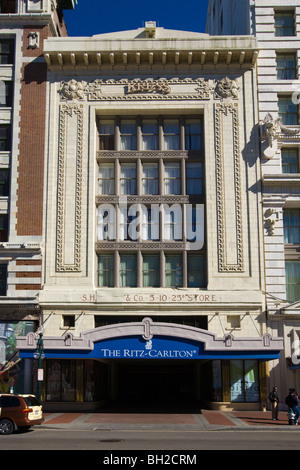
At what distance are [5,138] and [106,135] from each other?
646cm

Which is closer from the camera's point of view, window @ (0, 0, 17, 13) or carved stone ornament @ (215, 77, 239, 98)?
carved stone ornament @ (215, 77, 239, 98)

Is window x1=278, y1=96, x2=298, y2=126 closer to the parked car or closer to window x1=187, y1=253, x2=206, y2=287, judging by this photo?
window x1=187, y1=253, x2=206, y2=287

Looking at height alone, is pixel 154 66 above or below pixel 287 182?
above

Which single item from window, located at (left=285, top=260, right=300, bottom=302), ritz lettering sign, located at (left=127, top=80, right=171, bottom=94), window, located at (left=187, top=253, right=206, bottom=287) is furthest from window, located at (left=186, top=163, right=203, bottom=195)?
window, located at (left=285, top=260, right=300, bottom=302)

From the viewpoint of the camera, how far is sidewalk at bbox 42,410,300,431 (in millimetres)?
25453

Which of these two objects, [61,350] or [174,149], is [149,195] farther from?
[61,350]

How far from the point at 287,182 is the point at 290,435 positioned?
56.8 ft

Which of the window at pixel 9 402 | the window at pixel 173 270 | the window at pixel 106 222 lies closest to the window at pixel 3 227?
the window at pixel 106 222

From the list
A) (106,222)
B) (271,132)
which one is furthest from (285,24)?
(106,222)

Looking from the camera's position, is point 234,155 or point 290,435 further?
point 234,155

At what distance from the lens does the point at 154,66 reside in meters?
38.0

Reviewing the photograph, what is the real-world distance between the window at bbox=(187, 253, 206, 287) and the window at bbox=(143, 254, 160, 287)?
197 cm

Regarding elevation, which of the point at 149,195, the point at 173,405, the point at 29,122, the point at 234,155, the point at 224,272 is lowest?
the point at 173,405

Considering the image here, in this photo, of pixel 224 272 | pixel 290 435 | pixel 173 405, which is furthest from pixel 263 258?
pixel 290 435
